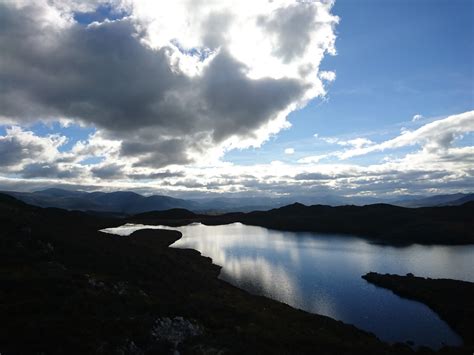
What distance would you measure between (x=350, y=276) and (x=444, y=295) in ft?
80.9

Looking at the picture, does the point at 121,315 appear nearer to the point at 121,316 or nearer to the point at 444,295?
the point at 121,316

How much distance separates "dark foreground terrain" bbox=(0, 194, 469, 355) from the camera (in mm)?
28484

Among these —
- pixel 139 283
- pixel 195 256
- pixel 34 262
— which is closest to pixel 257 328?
pixel 139 283

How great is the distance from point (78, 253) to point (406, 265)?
9543 centimetres

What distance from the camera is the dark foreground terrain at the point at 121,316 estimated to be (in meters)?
28.5

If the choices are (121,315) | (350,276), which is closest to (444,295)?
(350,276)

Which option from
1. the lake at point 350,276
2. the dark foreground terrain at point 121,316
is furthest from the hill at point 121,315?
the lake at point 350,276

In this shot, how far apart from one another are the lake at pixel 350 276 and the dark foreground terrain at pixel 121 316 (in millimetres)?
8220

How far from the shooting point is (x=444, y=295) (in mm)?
67250

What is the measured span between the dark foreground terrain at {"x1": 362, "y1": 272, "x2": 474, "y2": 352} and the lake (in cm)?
181

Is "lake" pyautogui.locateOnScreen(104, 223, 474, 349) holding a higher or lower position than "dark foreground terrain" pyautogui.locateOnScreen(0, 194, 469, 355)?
lower

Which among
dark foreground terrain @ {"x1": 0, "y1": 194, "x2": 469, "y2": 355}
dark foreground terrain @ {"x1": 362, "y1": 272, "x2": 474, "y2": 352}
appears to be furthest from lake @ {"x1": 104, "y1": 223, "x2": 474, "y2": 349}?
dark foreground terrain @ {"x1": 0, "y1": 194, "x2": 469, "y2": 355}

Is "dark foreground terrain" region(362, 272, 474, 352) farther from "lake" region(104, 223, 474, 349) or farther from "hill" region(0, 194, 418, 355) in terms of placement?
"hill" region(0, 194, 418, 355)

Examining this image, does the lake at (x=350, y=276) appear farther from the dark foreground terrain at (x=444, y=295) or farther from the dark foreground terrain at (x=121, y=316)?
the dark foreground terrain at (x=121, y=316)
